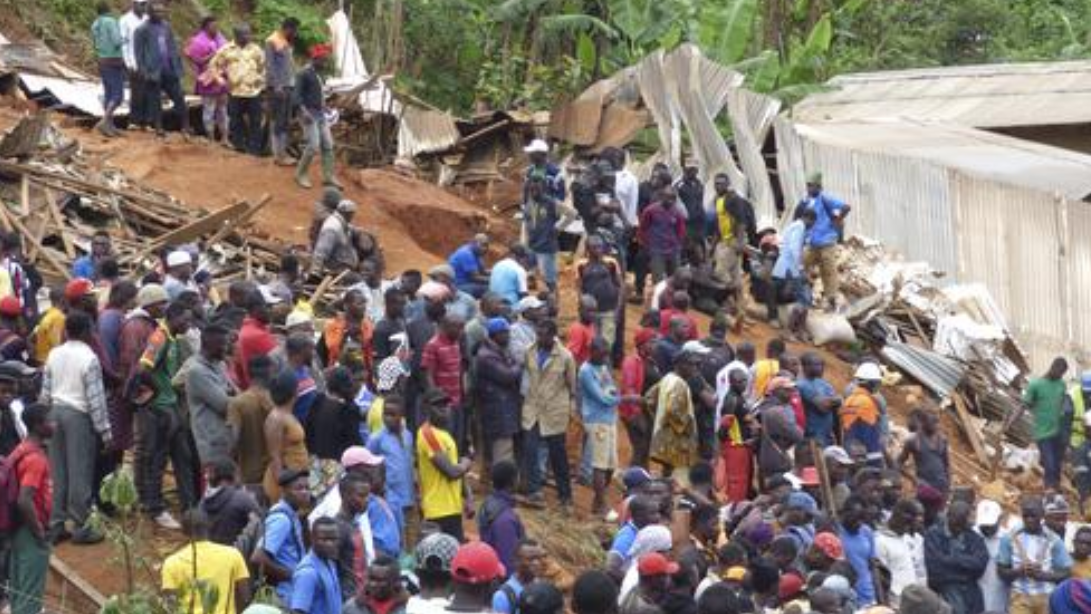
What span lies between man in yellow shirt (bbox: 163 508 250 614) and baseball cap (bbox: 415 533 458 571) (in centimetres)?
100

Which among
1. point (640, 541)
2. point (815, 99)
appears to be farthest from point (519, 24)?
point (640, 541)

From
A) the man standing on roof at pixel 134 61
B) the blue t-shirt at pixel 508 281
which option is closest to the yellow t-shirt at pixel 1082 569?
the blue t-shirt at pixel 508 281

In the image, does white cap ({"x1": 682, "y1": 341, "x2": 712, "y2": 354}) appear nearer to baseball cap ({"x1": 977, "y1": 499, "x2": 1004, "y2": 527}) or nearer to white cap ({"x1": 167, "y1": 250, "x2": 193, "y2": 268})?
baseball cap ({"x1": 977, "y1": 499, "x2": 1004, "y2": 527})

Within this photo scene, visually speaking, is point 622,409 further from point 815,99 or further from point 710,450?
point 815,99

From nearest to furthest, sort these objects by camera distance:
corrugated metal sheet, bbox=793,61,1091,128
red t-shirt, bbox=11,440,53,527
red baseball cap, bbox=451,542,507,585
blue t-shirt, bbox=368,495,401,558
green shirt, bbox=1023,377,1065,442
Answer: red baseball cap, bbox=451,542,507,585, red t-shirt, bbox=11,440,53,527, blue t-shirt, bbox=368,495,401,558, green shirt, bbox=1023,377,1065,442, corrugated metal sheet, bbox=793,61,1091,128

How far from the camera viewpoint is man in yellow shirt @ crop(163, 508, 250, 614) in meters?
11.8

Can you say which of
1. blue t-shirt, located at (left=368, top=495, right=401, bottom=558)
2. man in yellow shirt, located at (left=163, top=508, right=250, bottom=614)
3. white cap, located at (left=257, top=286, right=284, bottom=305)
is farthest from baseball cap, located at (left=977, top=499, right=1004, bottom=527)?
man in yellow shirt, located at (left=163, top=508, right=250, bottom=614)

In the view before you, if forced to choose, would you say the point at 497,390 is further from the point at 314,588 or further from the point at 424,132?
the point at 424,132

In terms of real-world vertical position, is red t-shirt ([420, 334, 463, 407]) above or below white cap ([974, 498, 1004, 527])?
above

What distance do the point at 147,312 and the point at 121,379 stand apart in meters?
0.44

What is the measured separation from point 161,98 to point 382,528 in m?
11.4

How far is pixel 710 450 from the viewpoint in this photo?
17.6 meters

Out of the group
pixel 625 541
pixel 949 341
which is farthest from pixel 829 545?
pixel 949 341

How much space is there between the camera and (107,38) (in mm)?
22938
